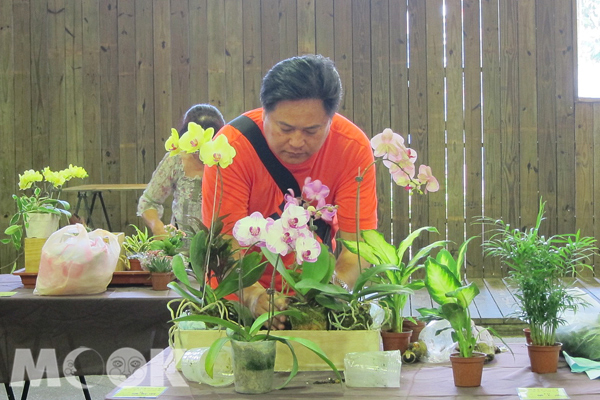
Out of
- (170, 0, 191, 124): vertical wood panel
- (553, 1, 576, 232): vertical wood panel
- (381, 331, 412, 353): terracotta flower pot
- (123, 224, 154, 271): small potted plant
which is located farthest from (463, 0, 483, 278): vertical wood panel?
(381, 331, 412, 353): terracotta flower pot

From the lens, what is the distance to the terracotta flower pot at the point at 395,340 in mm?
1719

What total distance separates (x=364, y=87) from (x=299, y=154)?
3692mm

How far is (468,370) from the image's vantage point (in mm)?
1486

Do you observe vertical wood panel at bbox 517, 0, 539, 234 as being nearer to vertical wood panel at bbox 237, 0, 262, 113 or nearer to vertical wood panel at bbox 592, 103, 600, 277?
vertical wood panel at bbox 592, 103, 600, 277

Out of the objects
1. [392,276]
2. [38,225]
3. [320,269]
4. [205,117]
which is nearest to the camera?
[320,269]

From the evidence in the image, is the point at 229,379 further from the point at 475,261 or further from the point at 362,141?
the point at 475,261

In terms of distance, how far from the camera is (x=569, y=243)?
5.21ft

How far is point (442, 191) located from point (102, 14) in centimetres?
294

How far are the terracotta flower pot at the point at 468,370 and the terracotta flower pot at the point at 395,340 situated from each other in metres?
0.24

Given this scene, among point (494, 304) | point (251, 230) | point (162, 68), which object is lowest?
point (494, 304)

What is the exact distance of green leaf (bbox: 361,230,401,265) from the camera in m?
1.79

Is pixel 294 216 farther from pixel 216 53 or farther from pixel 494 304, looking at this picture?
pixel 216 53

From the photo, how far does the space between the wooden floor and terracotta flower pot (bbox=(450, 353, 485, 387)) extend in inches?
82.5

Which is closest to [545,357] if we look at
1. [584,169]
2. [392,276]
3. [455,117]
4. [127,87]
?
[392,276]
